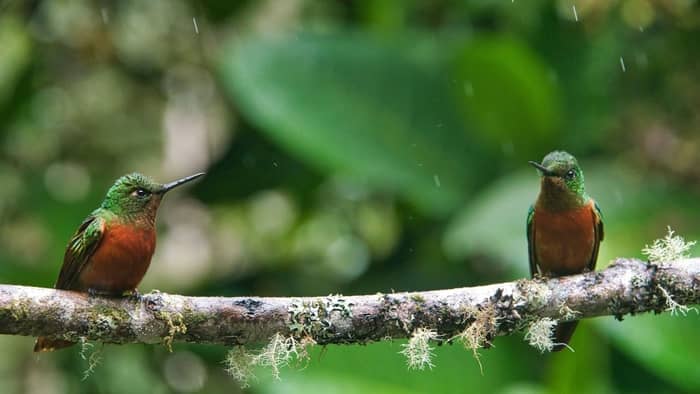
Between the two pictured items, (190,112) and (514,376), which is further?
(190,112)

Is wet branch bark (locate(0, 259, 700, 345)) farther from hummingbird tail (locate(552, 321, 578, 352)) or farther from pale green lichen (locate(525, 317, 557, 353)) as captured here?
hummingbird tail (locate(552, 321, 578, 352))

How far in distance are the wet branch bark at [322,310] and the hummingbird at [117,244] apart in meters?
0.23

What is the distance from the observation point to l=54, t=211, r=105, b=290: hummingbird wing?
3.11 metres

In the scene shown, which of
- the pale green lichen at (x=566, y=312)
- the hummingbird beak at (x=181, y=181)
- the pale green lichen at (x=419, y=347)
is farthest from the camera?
the pale green lichen at (x=566, y=312)

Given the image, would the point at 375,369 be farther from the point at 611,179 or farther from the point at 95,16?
the point at 95,16

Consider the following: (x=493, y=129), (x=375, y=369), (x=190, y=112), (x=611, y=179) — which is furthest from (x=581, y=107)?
(x=190, y=112)

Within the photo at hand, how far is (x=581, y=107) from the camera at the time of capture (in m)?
6.16

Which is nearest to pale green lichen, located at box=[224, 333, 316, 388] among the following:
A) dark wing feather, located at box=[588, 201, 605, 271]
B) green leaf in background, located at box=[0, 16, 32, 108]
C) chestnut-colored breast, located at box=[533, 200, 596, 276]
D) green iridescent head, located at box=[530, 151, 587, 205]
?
green iridescent head, located at box=[530, 151, 587, 205]

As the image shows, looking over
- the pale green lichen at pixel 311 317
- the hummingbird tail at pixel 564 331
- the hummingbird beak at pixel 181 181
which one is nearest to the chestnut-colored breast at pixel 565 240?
the hummingbird tail at pixel 564 331

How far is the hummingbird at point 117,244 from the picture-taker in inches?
121

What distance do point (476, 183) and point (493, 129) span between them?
1.39 ft

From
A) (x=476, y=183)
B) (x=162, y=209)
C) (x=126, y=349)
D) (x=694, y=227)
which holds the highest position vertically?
(x=694, y=227)

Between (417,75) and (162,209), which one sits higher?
(417,75)

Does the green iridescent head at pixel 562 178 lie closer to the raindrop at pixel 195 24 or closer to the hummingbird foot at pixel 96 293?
the hummingbird foot at pixel 96 293
